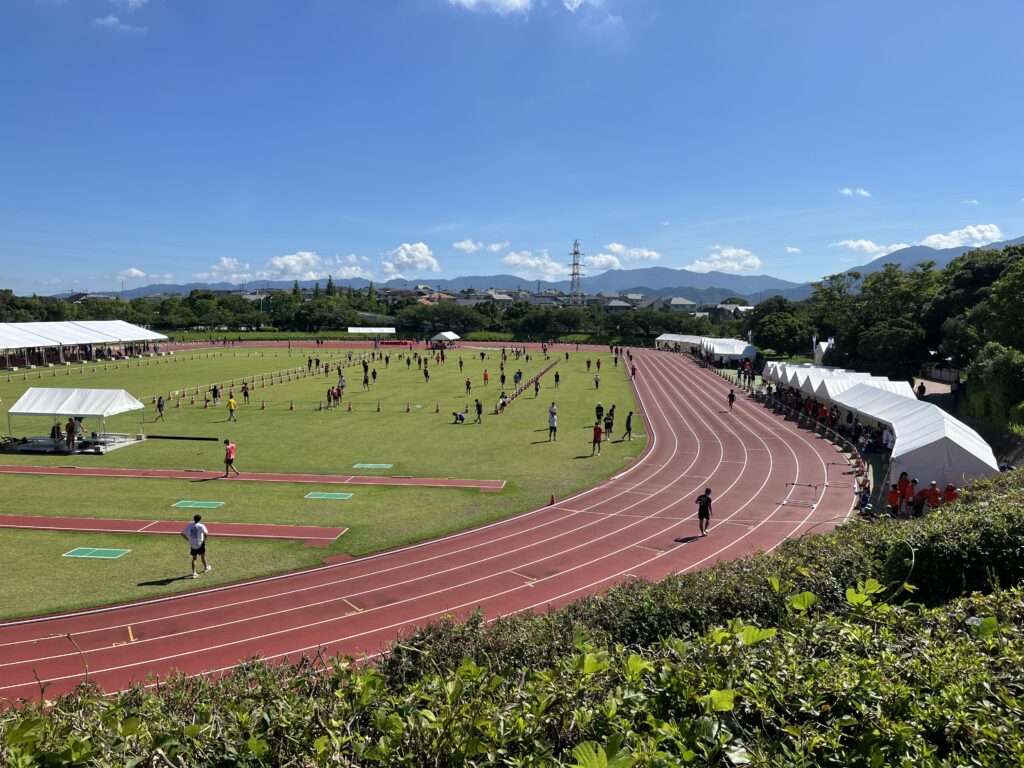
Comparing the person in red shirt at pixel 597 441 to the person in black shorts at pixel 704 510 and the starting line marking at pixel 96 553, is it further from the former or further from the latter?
the starting line marking at pixel 96 553

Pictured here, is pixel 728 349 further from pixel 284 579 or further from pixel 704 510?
pixel 284 579

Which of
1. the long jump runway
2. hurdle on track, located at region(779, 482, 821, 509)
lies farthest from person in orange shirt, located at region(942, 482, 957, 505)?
hurdle on track, located at region(779, 482, 821, 509)

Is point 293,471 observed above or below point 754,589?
below

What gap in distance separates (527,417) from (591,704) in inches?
1157

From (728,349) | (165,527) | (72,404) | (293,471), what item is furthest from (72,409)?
(728,349)

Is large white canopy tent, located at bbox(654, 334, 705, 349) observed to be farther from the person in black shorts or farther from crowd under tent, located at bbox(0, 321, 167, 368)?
crowd under tent, located at bbox(0, 321, 167, 368)

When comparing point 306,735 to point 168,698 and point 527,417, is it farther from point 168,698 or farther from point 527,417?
point 527,417

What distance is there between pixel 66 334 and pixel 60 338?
2023 millimetres

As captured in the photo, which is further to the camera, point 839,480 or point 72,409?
point 72,409

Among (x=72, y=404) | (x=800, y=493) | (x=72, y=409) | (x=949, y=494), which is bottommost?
(x=800, y=493)

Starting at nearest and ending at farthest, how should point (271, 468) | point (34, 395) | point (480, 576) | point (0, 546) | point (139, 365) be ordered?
point (480, 576) < point (0, 546) < point (271, 468) < point (34, 395) < point (139, 365)

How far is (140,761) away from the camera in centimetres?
336

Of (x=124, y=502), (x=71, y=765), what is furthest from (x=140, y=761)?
(x=124, y=502)

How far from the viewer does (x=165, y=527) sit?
16.5 meters
